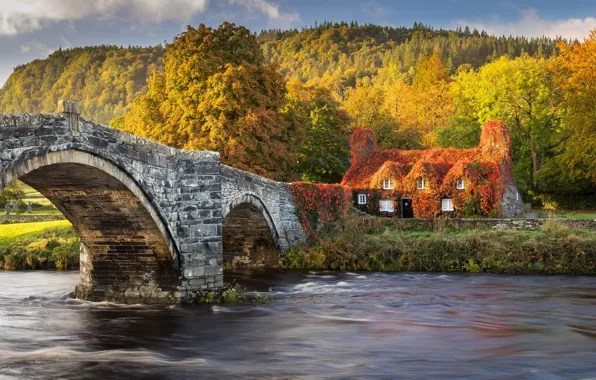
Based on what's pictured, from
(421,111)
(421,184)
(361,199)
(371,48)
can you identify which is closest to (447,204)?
(421,184)

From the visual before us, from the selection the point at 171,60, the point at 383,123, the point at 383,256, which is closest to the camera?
the point at 383,256

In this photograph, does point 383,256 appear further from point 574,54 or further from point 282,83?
point 574,54

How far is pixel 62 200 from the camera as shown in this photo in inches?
582

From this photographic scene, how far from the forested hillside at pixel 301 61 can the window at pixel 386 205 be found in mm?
17798

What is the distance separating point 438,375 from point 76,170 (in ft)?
25.1

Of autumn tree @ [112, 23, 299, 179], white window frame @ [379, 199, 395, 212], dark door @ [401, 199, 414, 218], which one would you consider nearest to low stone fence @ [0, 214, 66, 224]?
autumn tree @ [112, 23, 299, 179]

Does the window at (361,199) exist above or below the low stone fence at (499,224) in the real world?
above

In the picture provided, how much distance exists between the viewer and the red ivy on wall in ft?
84.9

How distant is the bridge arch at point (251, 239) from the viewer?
22.7 metres

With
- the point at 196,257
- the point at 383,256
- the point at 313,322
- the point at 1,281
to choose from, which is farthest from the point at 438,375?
the point at 1,281

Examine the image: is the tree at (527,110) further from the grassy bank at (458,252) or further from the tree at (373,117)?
the grassy bank at (458,252)

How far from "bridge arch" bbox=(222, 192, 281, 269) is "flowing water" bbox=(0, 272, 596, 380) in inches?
141

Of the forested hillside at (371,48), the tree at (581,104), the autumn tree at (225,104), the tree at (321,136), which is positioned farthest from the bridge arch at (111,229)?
the forested hillside at (371,48)

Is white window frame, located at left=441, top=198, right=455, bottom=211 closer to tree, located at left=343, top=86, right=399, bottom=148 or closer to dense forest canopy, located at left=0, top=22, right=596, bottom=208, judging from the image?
dense forest canopy, located at left=0, top=22, right=596, bottom=208
